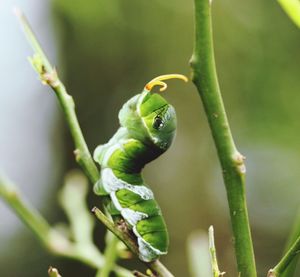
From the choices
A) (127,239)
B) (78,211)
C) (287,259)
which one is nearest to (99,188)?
(127,239)

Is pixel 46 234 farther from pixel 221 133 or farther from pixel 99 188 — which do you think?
pixel 221 133

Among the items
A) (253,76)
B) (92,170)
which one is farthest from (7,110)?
(92,170)

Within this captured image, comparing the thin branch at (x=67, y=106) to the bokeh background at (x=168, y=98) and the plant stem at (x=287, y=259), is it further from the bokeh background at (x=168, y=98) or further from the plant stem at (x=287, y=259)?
the bokeh background at (x=168, y=98)

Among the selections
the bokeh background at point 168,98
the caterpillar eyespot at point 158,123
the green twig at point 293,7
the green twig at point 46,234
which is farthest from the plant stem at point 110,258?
the bokeh background at point 168,98

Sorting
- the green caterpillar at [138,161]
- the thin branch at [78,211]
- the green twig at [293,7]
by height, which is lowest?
the thin branch at [78,211]

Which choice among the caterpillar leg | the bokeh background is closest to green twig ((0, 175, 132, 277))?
the caterpillar leg

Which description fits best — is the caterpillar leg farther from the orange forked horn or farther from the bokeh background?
the bokeh background
